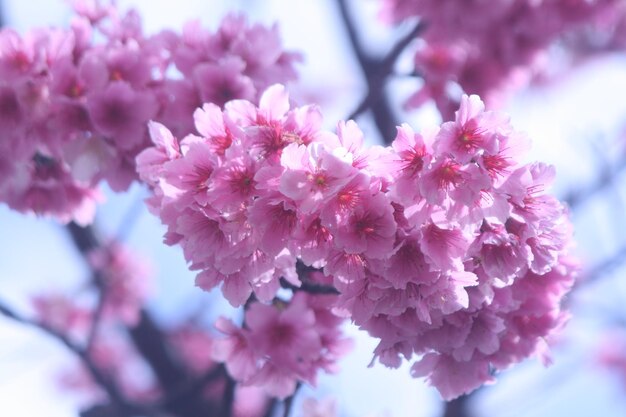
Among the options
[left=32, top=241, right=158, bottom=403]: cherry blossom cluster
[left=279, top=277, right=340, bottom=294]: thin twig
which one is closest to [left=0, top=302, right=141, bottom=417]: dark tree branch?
[left=32, top=241, right=158, bottom=403]: cherry blossom cluster

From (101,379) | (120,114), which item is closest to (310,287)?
(120,114)

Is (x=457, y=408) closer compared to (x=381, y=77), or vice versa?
(x=381, y=77)

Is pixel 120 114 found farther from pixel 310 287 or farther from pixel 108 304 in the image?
pixel 108 304

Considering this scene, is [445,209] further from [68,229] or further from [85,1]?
[68,229]

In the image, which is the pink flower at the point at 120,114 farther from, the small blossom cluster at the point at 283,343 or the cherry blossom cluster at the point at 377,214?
the small blossom cluster at the point at 283,343

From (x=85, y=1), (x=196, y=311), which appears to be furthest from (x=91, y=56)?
(x=196, y=311)

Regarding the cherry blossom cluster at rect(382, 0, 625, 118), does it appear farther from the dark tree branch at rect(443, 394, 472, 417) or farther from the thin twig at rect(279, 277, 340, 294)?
the dark tree branch at rect(443, 394, 472, 417)
